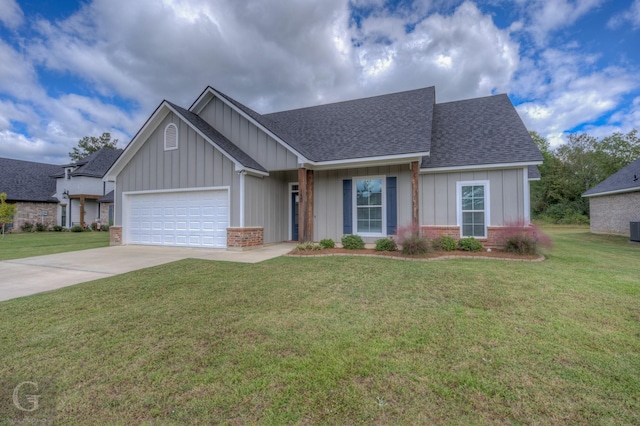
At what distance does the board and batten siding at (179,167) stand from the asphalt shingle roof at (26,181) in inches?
734

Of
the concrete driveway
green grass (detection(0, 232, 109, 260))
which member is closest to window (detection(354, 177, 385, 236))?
the concrete driveway

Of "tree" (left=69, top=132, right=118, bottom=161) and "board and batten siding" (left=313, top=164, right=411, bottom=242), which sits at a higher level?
"tree" (left=69, top=132, right=118, bottom=161)

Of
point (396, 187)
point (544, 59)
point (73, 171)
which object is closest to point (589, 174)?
point (544, 59)

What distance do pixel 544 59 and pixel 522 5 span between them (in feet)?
15.6

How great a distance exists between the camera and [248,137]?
1107 centimetres

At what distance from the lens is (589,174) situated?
32.2 meters

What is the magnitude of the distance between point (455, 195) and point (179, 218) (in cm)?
1030

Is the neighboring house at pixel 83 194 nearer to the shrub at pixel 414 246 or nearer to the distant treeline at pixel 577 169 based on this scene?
the shrub at pixel 414 246

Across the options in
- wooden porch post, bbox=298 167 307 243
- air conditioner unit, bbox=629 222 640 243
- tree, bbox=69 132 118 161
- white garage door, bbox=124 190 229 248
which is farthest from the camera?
tree, bbox=69 132 118 161

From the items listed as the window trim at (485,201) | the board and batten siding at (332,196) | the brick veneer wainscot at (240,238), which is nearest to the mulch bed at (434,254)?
the window trim at (485,201)

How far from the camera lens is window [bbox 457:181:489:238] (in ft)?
31.3

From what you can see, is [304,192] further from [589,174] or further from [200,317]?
[589,174]

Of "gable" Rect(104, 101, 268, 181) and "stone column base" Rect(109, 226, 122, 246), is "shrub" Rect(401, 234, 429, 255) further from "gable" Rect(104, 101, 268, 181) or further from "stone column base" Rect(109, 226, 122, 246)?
"stone column base" Rect(109, 226, 122, 246)

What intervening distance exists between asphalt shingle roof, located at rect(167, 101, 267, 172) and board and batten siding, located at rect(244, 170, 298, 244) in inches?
20.6
